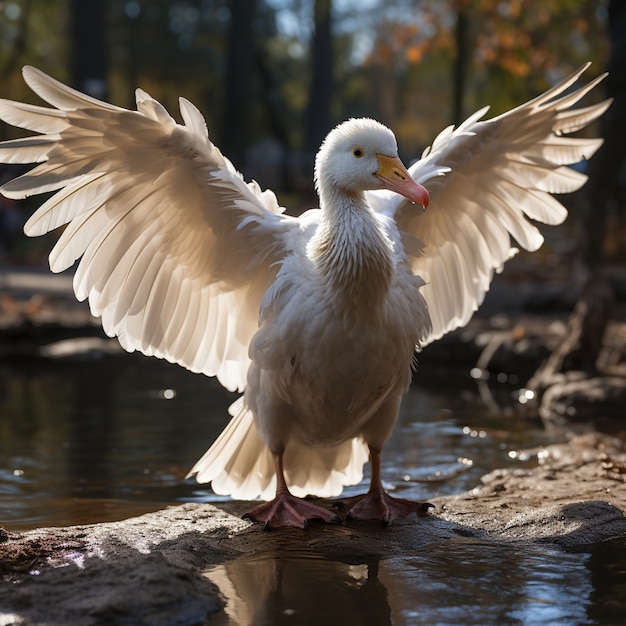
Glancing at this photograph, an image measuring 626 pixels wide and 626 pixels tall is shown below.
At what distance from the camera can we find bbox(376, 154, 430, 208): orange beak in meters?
4.90

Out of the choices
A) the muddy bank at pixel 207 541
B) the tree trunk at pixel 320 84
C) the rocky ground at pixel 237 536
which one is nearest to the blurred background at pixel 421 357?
the rocky ground at pixel 237 536

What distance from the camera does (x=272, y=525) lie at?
195 inches

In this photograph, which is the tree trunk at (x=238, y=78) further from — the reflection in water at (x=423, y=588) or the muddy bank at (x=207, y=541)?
the reflection in water at (x=423, y=588)

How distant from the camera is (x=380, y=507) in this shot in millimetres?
5180

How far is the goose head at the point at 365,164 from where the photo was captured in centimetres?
494

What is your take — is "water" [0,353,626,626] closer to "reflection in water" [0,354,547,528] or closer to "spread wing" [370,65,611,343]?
"reflection in water" [0,354,547,528]

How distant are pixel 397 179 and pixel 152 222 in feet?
4.30

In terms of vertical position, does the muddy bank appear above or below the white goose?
below

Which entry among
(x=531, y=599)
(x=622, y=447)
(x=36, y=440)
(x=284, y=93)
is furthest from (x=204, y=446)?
(x=284, y=93)

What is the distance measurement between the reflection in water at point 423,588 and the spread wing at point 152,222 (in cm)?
161

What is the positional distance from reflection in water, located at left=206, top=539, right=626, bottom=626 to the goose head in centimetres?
171

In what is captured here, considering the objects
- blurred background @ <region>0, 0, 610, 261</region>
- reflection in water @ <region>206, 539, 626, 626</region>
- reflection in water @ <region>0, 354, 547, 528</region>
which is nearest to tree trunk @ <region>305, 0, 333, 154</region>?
blurred background @ <region>0, 0, 610, 261</region>

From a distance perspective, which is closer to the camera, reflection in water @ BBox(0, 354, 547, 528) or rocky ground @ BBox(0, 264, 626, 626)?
rocky ground @ BBox(0, 264, 626, 626)

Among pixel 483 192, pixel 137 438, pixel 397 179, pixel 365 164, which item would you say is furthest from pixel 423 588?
pixel 137 438
